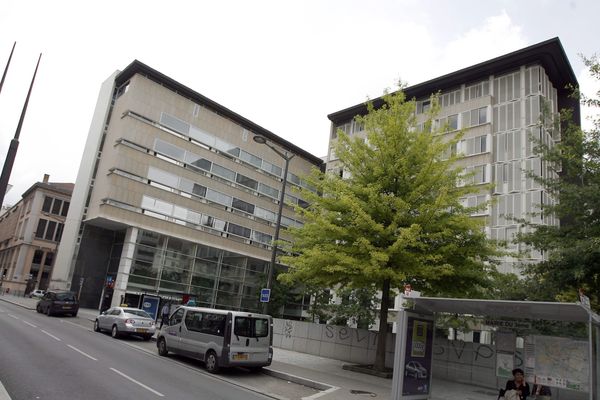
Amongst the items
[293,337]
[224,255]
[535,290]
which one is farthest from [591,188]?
[224,255]

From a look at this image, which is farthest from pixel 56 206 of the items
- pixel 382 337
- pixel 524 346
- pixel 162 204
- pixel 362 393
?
pixel 524 346

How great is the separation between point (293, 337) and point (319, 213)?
27.7 feet

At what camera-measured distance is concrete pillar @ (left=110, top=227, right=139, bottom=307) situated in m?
37.4

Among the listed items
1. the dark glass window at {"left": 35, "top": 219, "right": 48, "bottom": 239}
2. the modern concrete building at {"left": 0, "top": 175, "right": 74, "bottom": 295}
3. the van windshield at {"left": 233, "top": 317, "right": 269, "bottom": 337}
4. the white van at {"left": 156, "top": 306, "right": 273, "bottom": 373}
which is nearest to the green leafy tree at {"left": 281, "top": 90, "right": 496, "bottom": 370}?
the van windshield at {"left": 233, "top": 317, "right": 269, "bottom": 337}

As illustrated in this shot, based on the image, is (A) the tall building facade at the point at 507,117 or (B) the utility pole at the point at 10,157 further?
(A) the tall building facade at the point at 507,117

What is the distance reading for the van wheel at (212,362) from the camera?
539 inches

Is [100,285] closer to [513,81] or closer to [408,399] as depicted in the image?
[408,399]

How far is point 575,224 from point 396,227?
16.7ft

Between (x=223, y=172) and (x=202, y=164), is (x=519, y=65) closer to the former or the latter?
(x=223, y=172)

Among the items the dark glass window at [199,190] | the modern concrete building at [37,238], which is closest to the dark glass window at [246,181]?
the dark glass window at [199,190]

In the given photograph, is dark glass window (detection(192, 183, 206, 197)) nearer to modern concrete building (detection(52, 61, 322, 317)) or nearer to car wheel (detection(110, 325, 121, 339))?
modern concrete building (detection(52, 61, 322, 317))

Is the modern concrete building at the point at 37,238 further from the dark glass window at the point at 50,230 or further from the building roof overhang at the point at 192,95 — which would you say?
the building roof overhang at the point at 192,95

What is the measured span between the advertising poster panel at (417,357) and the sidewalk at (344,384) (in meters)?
0.92

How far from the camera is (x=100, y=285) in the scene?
41438 mm
